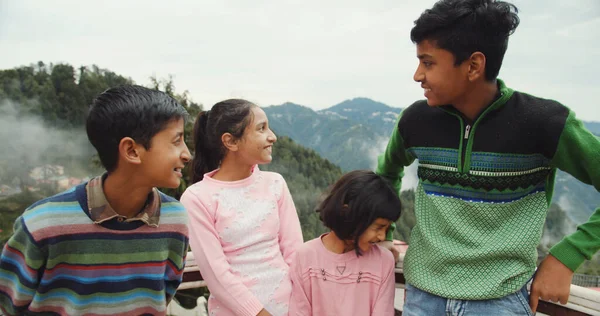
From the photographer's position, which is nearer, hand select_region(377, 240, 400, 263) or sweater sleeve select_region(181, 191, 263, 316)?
sweater sleeve select_region(181, 191, 263, 316)

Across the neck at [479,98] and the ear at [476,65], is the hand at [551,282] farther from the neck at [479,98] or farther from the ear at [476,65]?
the ear at [476,65]

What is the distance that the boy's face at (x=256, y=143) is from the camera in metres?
2.10

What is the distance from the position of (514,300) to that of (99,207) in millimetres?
1361

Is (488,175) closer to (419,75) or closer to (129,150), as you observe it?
(419,75)

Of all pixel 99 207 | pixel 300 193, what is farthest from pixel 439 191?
pixel 300 193

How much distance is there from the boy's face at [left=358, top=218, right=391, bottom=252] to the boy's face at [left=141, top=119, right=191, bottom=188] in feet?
2.41

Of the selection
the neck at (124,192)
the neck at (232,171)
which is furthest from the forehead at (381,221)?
the neck at (124,192)

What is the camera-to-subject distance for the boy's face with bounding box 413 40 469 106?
1641 mm

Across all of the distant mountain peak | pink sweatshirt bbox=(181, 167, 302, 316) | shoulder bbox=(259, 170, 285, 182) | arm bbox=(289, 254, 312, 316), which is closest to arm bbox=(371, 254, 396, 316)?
arm bbox=(289, 254, 312, 316)

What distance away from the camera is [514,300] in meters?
1.61

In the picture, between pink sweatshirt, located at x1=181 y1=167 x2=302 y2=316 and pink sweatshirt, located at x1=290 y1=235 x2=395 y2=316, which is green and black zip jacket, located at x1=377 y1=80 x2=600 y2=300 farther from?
pink sweatshirt, located at x1=181 y1=167 x2=302 y2=316

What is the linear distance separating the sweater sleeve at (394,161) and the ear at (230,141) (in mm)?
626

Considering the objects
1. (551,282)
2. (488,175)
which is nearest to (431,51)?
(488,175)

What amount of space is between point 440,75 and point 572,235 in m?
0.69
